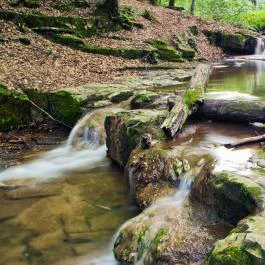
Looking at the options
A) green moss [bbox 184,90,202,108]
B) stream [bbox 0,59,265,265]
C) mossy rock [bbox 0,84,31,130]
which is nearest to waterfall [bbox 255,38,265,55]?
stream [bbox 0,59,265,265]

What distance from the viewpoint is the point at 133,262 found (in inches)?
221

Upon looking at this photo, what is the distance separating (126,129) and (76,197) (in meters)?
1.90

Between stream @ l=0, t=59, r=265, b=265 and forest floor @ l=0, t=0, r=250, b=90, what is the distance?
2970mm

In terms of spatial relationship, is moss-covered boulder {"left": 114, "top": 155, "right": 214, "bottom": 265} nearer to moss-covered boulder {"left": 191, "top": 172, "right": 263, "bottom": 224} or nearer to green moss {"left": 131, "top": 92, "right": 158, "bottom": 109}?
moss-covered boulder {"left": 191, "top": 172, "right": 263, "bottom": 224}

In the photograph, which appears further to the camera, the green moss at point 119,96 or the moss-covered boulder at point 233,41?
the moss-covered boulder at point 233,41

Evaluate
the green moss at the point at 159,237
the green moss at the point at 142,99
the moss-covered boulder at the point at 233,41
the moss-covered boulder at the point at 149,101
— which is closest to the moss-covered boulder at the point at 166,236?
the green moss at the point at 159,237

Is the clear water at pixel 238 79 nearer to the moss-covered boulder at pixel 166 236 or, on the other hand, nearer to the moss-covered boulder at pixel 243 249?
the moss-covered boulder at pixel 166 236

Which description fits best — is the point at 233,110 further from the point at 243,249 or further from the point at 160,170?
the point at 243,249

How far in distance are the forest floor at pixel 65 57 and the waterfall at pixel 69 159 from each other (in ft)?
7.55

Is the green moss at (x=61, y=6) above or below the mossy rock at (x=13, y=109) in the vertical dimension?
above

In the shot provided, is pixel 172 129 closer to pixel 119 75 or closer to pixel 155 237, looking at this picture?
pixel 155 237

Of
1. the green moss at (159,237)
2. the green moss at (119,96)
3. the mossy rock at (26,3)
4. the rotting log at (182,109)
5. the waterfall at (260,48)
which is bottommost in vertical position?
the green moss at (159,237)

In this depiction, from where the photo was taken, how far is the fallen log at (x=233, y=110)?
8773 mm

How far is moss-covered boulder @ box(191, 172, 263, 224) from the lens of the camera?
530 centimetres
